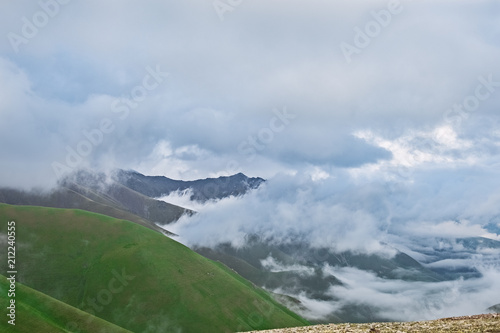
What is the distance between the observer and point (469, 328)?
37188 mm

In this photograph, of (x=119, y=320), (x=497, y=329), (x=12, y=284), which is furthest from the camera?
(x=119, y=320)

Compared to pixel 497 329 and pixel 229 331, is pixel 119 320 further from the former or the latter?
pixel 497 329

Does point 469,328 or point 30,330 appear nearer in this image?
point 469,328

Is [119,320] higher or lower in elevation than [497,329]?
lower

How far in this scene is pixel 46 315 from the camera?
392ft

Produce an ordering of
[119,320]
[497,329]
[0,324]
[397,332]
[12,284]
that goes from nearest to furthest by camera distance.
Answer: [497,329] < [397,332] < [0,324] < [12,284] < [119,320]

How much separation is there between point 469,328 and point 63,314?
124458 millimetres

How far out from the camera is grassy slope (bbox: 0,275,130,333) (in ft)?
338

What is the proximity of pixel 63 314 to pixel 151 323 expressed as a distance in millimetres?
77533

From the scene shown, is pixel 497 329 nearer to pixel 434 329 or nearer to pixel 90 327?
pixel 434 329

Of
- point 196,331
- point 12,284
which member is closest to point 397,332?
point 12,284

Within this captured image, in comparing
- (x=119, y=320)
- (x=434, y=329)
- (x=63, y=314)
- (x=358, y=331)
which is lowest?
(x=119, y=320)

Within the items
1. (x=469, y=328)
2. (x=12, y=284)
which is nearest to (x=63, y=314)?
(x=12, y=284)

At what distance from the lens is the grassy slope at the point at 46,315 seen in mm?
103113
